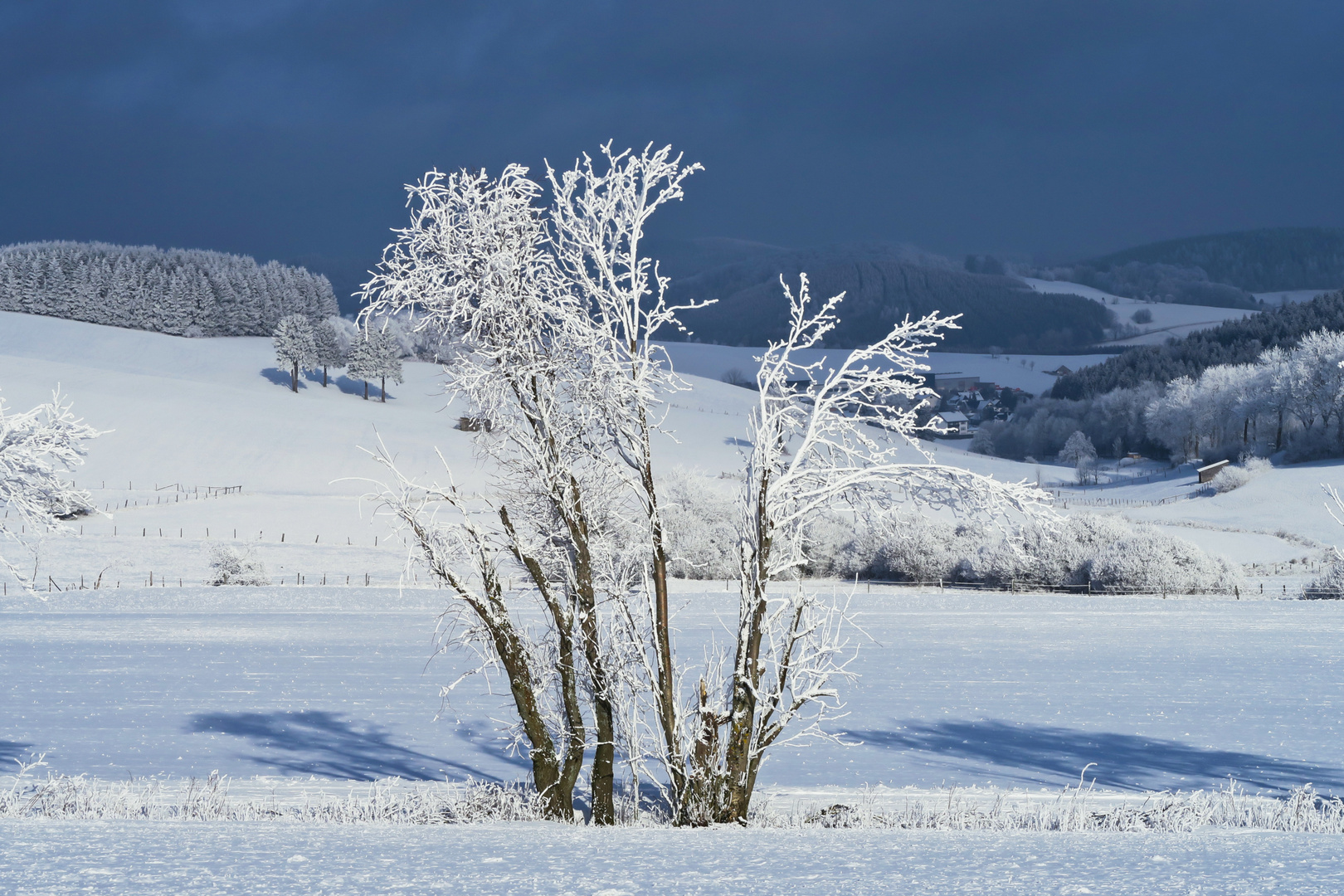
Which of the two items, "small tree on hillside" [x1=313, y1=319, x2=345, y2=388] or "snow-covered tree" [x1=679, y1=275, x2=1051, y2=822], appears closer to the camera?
"snow-covered tree" [x1=679, y1=275, x2=1051, y2=822]

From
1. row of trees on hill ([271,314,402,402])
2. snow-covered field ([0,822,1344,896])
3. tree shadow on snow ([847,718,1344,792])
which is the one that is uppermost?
row of trees on hill ([271,314,402,402])

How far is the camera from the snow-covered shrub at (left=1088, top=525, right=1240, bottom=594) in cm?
3856

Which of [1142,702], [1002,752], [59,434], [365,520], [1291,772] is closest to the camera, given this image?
[59,434]

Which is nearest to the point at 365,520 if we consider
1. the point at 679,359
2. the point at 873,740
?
the point at 873,740

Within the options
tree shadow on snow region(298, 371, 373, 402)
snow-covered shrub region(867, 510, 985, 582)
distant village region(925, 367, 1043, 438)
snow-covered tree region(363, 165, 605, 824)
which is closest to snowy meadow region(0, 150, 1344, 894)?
snow-covered tree region(363, 165, 605, 824)

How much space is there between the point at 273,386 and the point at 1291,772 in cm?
8905

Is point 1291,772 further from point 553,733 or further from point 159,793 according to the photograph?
point 159,793

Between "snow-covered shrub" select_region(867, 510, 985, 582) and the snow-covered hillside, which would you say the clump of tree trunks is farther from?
"snow-covered shrub" select_region(867, 510, 985, 582)

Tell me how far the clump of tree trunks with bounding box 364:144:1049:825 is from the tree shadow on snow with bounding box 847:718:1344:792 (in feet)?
22.9

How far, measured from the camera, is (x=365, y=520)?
169 ft

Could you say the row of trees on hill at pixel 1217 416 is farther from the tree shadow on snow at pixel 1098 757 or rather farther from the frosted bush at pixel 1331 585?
the tree shadow on snow at pixel 1098 757

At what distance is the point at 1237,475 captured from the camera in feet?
207

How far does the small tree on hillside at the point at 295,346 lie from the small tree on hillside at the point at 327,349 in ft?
4.21

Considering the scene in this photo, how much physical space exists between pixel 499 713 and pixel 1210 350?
4708 inches
